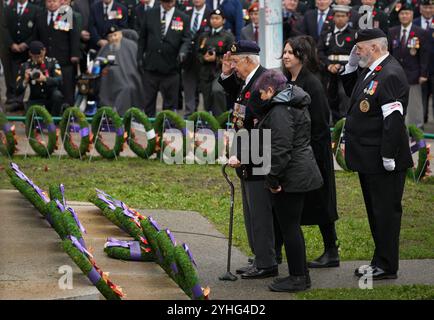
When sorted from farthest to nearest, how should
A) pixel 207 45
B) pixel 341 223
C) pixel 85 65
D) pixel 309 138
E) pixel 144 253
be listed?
pixel 85 65
pixel 207 45
pixel 341 223
pixel 144 253
pixel 309 138

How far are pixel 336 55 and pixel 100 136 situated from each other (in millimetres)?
4137

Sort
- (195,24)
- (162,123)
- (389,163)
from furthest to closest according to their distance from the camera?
(195,24), (162,123), (389,163)

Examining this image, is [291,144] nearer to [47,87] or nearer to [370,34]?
[370,34]

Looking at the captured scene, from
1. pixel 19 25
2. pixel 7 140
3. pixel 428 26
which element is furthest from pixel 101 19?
pixel 428 26

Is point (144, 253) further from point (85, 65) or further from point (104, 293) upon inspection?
point (85, 65)

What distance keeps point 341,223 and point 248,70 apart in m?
2.92

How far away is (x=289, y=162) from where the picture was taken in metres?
9.27

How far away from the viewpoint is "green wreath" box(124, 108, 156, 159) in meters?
15.6

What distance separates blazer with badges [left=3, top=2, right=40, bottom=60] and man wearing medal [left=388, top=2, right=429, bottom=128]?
6.02 metres

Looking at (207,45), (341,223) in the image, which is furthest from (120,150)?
(341,223)

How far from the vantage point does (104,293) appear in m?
8.65

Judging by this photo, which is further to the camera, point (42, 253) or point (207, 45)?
point (207, 45)

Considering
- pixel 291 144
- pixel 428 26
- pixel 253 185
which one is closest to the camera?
pixel 291 144

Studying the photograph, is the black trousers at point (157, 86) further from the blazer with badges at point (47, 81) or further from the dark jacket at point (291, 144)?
the dark jacket at point (291, 144)
